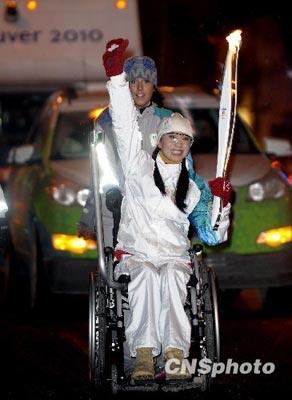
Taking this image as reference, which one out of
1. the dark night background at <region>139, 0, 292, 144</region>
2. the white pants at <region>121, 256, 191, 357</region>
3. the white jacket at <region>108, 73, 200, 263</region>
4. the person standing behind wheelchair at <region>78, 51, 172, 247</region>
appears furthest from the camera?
the dark night background at <region>139, 0, 292, 144</region>

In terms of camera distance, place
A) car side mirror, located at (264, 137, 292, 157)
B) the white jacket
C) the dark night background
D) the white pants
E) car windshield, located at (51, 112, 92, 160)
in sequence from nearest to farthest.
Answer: the white pants < the white jacket < car windshield, located at (51, 112, 92, 160) < car side mirror, located at (264, 137, 292, 157) < the dark night background

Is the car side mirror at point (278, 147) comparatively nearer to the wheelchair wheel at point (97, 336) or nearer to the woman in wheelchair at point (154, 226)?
the woman in wheelchair at point (154, 226)

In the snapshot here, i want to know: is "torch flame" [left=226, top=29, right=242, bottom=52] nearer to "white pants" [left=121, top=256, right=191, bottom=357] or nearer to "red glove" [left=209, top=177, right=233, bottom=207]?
"red glove" [left=209, top=177, right=233, bottom=207]

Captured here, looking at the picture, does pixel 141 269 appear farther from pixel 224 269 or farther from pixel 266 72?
pixel 266 72

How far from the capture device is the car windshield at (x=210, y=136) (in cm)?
1078

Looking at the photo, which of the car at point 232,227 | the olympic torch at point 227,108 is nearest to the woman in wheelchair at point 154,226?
the olympic torch at point 227,108

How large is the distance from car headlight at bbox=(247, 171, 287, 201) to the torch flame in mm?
3008

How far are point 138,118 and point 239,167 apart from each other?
2414 millimetres

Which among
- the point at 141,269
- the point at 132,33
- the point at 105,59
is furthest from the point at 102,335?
the point at 132,33

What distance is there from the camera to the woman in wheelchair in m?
6.97

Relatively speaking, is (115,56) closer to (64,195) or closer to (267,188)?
(64,195)

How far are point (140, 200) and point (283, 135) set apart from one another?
47.5ft

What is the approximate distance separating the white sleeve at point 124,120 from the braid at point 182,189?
0.32m

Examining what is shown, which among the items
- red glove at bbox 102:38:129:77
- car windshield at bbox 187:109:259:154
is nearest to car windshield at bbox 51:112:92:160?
car windshield at bbox 187:109:259:154
